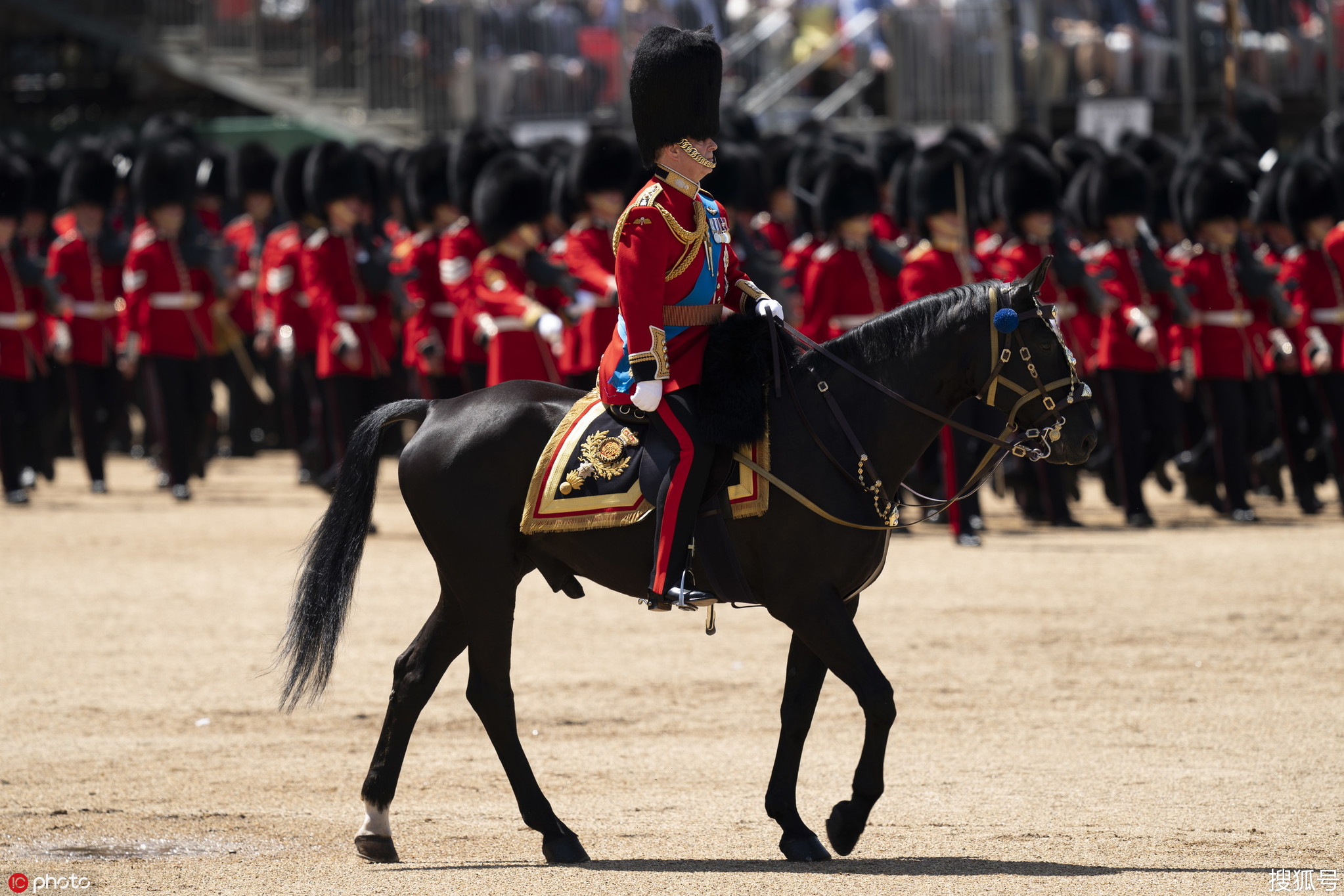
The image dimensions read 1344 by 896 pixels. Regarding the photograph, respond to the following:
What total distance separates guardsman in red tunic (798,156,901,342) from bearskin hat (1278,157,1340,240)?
242 cm

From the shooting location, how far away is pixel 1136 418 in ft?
36.1

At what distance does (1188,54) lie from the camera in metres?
16.3

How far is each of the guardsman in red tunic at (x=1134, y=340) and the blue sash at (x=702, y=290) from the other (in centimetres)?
632

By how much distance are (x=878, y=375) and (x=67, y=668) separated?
146 inches

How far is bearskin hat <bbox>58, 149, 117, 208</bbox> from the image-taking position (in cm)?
1323

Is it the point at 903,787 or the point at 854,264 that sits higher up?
the point at 854,264

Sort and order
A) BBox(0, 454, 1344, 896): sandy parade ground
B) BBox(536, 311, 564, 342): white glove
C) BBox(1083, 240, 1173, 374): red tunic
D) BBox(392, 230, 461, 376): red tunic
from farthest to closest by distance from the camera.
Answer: BBox(392, 230, 461, 376): red tunic → BBox(1083, 240, 1173, 374): red tunic → BBox(536, 311, 564, 342): white glove → BBox(0, 454, 1344, 896): sandy parade ground

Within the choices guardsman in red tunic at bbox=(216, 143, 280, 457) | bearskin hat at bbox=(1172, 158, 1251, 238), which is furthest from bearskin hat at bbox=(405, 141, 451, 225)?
bearskin hat at bbox=(1172, 158, 1251, 238)

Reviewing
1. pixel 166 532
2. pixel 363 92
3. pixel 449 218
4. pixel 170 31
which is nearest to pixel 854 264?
pixel 449 218

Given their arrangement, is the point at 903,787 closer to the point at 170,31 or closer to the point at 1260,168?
the point at 1260,168

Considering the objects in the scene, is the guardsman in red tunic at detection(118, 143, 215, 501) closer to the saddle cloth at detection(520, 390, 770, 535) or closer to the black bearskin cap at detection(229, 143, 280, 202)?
the black bearskin cap at detection(229, 143, 280, 202)

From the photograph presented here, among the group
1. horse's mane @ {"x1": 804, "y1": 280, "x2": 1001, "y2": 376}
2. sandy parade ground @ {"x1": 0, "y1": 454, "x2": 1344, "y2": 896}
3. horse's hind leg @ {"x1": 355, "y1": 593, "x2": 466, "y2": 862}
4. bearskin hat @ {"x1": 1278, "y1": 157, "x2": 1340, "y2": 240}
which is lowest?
sandy parade ground @ {"x1": 0, "y1": 454, "x2": 1344, "y2": 896}

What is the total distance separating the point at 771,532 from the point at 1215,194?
7471 millimetres

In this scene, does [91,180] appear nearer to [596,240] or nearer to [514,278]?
[514,278]
